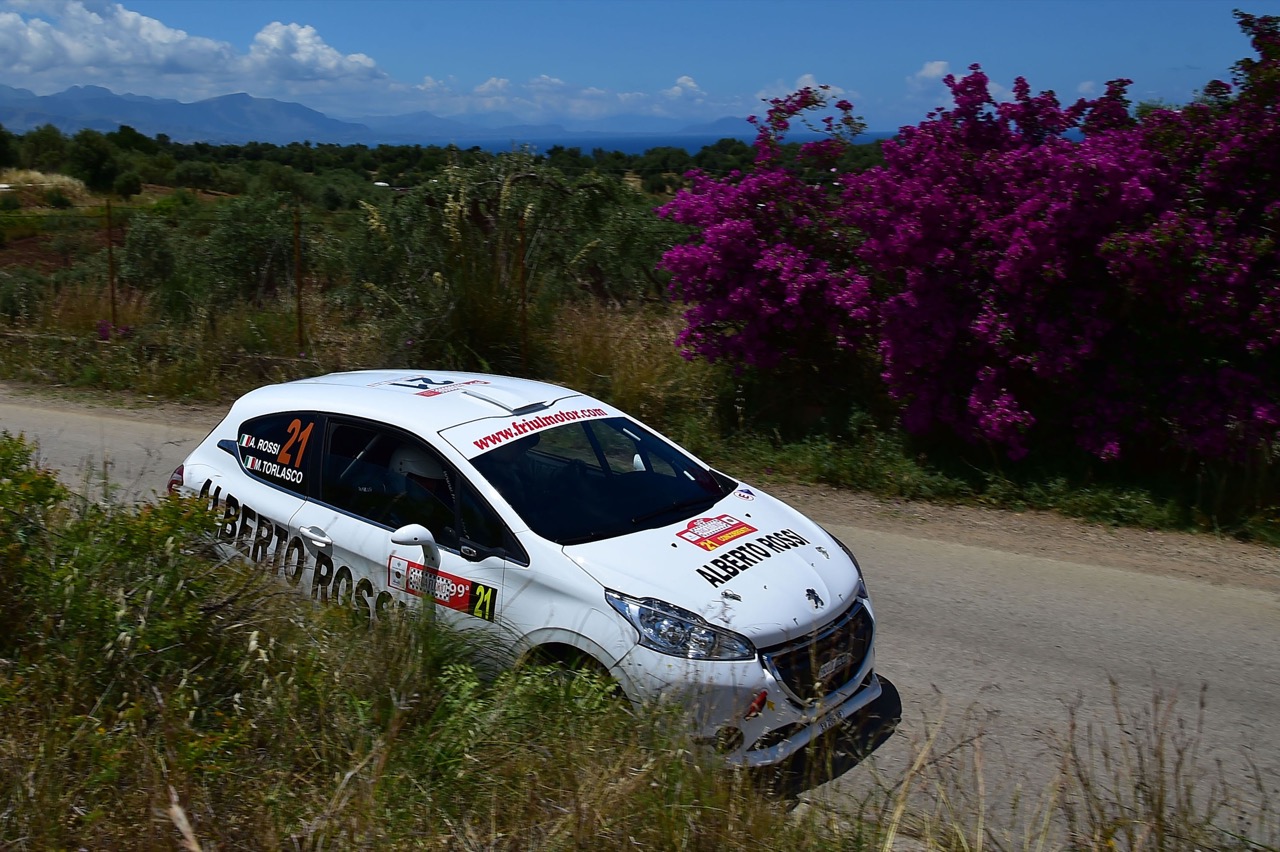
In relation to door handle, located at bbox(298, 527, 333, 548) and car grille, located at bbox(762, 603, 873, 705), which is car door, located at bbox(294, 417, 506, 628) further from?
car grille, located at bbox(762, 603, 873, 705)

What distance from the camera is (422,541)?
5.46 m

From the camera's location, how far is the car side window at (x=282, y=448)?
6359mm

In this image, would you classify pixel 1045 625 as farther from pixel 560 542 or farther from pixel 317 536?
pixel 317 536

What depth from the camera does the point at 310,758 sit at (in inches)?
164

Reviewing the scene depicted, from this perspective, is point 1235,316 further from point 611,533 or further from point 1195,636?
point 611,533

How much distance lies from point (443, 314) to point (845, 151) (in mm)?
4956

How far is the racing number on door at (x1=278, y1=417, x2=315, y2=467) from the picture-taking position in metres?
6.40

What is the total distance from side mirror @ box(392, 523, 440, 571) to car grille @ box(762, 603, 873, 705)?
5.65ft

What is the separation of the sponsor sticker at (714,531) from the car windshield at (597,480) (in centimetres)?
14

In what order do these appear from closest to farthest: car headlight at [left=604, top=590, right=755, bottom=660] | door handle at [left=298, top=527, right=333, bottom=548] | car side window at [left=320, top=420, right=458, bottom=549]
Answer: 1. car headlight at [left=604, top=590, right=755, bottom=660]
2. car side window at [left=320, top=420, right=458, bottom=549]
3. door handle at [left=298, top=527, right=333, bottom=548]

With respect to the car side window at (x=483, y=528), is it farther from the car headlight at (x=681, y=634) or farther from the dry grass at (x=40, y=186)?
the dry grass at (x=40, y=186)

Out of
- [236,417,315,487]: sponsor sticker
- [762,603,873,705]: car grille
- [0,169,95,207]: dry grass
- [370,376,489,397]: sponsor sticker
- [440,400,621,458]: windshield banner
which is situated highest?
[370,376,489,397]: sponsor sticker

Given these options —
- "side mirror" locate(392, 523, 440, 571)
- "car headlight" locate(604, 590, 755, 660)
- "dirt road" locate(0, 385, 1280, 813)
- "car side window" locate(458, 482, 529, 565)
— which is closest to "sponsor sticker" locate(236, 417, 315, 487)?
"dirt road" locate(0, 385, 1280, 813)

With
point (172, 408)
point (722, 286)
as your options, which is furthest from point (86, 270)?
point (722, 286)
